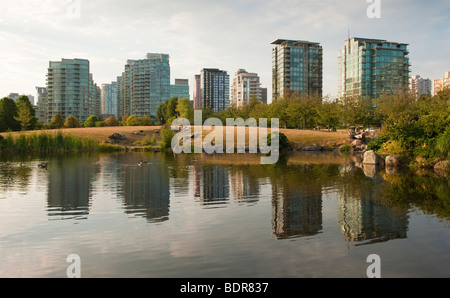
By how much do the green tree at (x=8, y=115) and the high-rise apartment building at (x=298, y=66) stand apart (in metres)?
95.2

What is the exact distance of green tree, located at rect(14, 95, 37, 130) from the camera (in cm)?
7412

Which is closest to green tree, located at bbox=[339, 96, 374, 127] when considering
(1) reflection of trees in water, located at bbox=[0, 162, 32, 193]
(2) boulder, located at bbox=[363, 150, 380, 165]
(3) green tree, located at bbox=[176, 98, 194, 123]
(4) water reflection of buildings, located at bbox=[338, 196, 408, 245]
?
(2) boulder, located at bbox=[363, 150, 380, 165]

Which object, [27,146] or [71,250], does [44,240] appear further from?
[27,146]

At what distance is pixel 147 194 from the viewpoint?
61.0 feet

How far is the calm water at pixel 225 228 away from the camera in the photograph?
349 inches

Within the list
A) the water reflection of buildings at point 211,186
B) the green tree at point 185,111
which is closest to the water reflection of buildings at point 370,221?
the water reflection of buildings at point 211,186

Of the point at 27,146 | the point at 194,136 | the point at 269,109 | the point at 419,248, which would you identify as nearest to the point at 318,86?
the point at 269,109

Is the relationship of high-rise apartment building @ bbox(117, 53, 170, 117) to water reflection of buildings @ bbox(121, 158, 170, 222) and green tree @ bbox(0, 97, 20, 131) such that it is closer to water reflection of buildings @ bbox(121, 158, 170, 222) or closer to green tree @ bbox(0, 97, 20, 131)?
green tree @ bbox(0, 97, 20, 131)

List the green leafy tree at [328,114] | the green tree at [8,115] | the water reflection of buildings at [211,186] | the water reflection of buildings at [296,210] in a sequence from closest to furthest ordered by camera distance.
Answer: the water reflection of buildings at [296,210]
the water reflection of buildings at [211,186]
the green tree at [8,115]
the green leafy tree at [328,114]

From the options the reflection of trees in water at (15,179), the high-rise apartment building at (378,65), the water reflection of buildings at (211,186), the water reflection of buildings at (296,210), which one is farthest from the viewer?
the high-rise apartment building at (378,65)

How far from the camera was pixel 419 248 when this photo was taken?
10.2m

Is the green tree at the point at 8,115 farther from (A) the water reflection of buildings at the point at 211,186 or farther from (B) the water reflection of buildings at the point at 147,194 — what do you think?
(A) the water reflection of buildings at the point at 211,186

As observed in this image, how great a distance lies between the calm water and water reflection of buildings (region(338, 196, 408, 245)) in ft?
0.11
